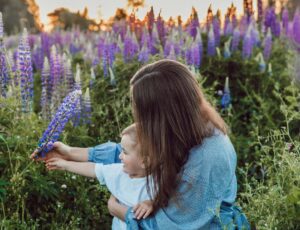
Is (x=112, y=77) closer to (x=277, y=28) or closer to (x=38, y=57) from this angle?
(x=38, y=57)

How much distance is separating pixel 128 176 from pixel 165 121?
433 mm

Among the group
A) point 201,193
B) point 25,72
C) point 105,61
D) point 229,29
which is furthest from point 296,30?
point 201,193

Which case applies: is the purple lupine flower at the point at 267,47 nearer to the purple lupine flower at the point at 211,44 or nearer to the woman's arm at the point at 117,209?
the purple lupine flower at the point at 211,44

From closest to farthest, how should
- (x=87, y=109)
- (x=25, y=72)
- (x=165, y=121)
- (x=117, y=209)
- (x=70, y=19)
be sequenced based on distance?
1. (x=165, y=121)
2. (x=117, y=209)
3. (x=25, y=72)
4. (x=87, y=109)
5. (x=70, y=19)

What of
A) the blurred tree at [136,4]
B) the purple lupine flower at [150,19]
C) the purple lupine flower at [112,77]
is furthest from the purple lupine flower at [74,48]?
the purple lupine flower at [112,77]

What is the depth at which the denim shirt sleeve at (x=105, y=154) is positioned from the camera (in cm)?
338

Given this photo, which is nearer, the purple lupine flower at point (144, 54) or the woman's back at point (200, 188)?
the woman's back at point (200, 188)

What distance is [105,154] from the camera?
3.40 meters

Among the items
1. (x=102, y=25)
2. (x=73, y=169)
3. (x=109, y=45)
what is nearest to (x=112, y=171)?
(x=73, y=169)

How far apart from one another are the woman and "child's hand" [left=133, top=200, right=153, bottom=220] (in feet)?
0.10

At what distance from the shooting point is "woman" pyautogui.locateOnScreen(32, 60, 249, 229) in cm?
276

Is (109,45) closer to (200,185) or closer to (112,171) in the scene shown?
(112,171)

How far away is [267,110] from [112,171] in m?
2.55

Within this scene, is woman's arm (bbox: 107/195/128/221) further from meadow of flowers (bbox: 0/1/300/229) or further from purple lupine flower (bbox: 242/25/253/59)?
purple lupine flower (bbox: 242/25/253/59)
